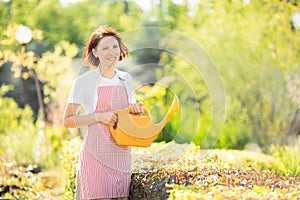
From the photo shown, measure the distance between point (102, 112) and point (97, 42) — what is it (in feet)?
1.24

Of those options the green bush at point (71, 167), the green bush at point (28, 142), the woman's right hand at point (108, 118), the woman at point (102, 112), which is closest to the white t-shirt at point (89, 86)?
the woman at point (102, 112)

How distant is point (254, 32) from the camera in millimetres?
8086

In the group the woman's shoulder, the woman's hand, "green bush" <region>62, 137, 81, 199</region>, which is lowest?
"green bush" <region>62, 137, 81, 199</region>

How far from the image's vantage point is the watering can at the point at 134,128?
3.05 metres

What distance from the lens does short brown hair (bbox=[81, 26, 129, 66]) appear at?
3.20m

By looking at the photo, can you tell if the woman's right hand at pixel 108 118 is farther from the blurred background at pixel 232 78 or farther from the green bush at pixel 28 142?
the green bush at pixel 28 142

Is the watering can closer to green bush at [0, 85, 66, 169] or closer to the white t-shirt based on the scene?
the white t-shirt

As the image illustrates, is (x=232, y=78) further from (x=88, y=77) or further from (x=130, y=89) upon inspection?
(x=88, y=77)

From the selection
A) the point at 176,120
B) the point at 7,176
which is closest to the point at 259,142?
the point at 176,120

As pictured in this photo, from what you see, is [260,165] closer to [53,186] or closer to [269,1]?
[53,186]

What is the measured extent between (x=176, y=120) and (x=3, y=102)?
13.7 ft

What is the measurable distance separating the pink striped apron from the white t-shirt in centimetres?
3

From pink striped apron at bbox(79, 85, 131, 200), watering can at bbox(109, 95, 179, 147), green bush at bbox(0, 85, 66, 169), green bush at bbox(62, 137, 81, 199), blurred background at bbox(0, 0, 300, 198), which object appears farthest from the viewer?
blurred background at bbox(0, 0, 300, 198)

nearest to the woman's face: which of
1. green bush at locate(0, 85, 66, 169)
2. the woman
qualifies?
the woman
